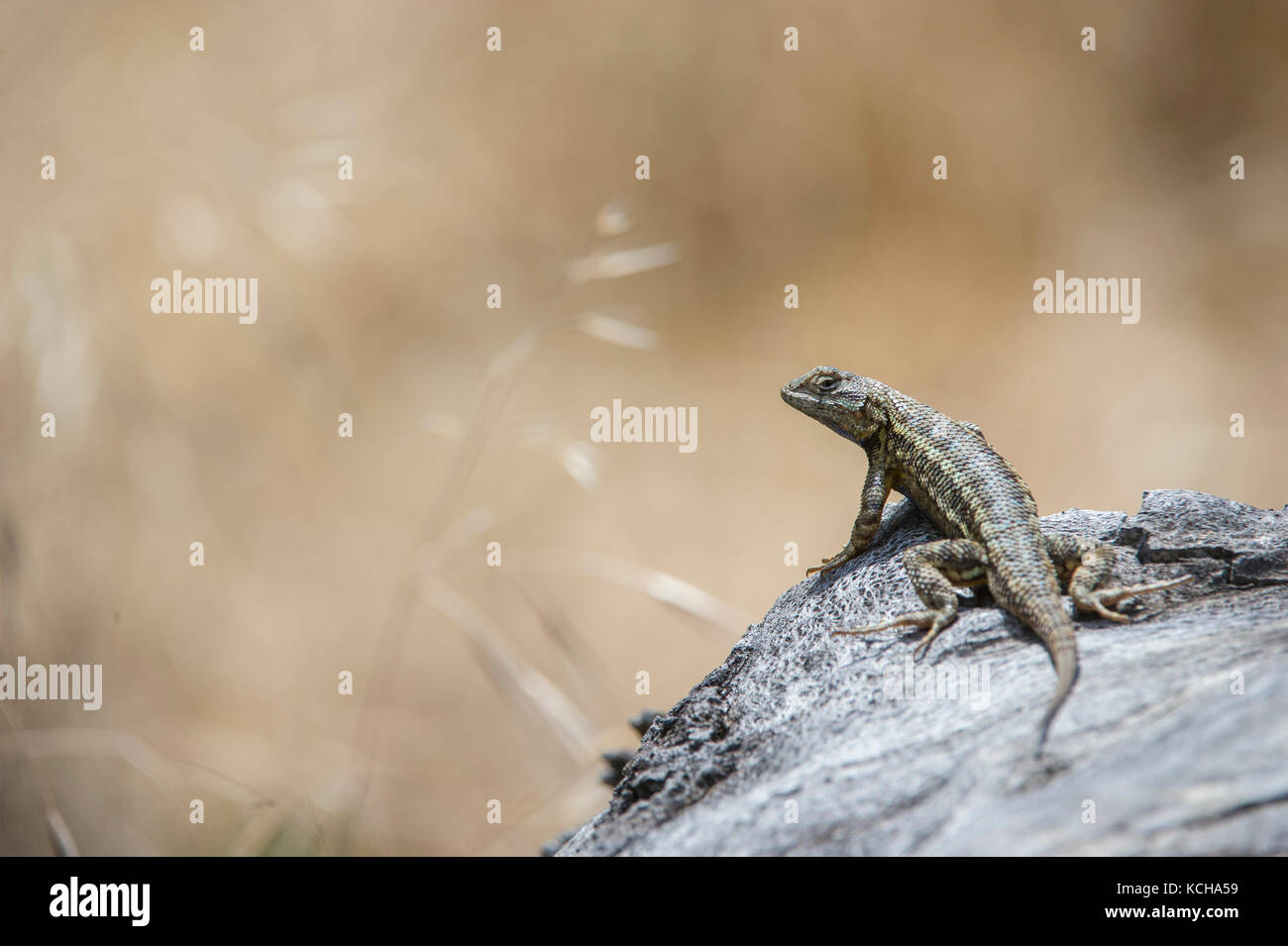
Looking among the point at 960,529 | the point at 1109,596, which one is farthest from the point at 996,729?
the point at 960,529

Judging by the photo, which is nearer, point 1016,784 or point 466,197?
point 1016,784

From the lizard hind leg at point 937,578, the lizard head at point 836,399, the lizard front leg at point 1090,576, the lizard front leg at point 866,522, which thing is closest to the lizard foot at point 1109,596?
the lizard front leg at point 1090,576

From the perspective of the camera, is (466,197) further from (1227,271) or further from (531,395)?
(1227,271)

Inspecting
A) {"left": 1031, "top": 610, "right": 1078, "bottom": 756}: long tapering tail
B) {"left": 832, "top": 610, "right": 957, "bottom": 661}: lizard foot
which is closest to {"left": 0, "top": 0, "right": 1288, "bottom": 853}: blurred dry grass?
{"left": 832, "top": 610, "right": 957, "bottom": 661}: lizard foot

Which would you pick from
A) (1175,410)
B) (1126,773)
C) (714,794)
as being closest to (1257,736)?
(1126,773)

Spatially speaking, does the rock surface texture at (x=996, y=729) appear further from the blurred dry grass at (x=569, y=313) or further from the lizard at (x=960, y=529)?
the blurred dry grass at (x=569, y=313)

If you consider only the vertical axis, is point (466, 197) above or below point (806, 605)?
above

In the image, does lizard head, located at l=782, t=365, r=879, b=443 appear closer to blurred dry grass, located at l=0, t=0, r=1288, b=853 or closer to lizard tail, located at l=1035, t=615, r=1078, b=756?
lizard tail, located at l=1035, t=615, r=1078, b=756
